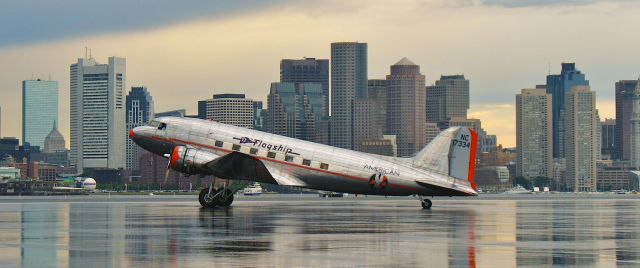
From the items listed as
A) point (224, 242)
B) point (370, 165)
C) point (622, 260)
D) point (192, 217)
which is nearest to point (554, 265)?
point (622, 260)

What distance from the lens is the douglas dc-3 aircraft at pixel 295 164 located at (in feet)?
233

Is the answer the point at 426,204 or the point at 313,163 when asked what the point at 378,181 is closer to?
the point at 426,204

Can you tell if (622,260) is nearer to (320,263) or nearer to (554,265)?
→ (554,265)

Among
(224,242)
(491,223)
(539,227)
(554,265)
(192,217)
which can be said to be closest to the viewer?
(554,265)

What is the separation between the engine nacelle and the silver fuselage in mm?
1843

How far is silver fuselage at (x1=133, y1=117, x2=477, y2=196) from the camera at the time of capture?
71812 mm

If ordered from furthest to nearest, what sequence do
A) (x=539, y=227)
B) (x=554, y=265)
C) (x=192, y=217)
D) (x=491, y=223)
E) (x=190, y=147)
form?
(x=190, y=147)
(x=192, y=217)
(x=491, y=223)
(x=539, y=227)
(x=554, y=265)

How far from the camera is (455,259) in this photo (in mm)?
33062

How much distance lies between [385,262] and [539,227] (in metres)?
19.3

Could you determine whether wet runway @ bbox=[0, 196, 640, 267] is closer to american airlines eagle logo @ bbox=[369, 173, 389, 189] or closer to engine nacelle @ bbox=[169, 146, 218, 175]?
engine nacelle @ bbox=[169, 146, 218, 175]

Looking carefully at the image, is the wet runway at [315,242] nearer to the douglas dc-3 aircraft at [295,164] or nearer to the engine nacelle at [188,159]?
the engine nacelle at [188,159]

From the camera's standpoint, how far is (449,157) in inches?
2908

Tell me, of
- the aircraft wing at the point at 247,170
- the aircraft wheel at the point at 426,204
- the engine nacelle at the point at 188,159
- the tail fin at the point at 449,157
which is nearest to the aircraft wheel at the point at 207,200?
the aircraft wing at the point at 247,170

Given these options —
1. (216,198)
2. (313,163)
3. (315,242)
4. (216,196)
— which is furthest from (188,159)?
(315,242)
